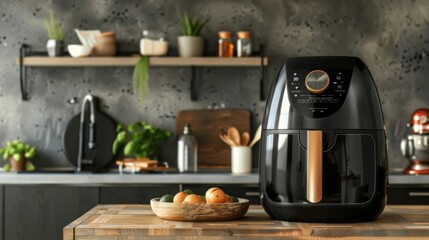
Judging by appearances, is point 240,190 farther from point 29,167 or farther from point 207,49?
point 29,167

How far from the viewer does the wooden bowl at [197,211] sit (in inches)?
81.6

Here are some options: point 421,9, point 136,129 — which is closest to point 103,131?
point 136,129

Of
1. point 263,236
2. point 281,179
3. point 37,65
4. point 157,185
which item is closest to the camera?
point 263,236

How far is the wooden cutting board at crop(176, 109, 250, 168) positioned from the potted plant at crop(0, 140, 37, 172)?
887mm

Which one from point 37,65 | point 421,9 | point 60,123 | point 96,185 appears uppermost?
point 421,9

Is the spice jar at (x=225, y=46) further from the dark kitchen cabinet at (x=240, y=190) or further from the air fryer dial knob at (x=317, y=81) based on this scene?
the air fryer dial knob at (x=317, y=81)

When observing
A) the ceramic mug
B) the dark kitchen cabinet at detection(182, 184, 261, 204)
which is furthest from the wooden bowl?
the ceramic mug

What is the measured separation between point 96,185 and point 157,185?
1.07ft

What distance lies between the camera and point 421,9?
483 cm

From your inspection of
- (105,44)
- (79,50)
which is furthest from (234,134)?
(79,50)

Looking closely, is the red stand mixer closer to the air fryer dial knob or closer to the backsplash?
the backsplash

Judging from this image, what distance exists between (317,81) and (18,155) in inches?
114

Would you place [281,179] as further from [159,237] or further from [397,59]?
[397,59]

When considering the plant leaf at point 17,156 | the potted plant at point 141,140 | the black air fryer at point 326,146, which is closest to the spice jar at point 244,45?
the potted plant at point 141,140
